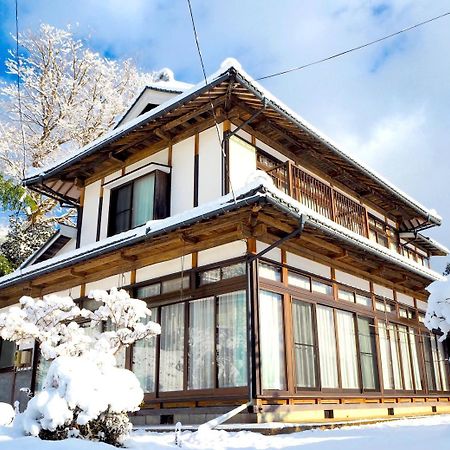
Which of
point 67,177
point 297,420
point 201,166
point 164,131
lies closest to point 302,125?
point 201,166

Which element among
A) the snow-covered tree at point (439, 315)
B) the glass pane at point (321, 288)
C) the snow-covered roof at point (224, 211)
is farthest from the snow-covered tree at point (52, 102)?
the snow-covered tree at point (439, 315)

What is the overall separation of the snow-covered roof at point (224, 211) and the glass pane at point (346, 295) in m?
1.09

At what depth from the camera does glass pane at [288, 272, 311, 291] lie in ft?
30.4

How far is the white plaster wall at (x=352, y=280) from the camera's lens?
10.7 metres

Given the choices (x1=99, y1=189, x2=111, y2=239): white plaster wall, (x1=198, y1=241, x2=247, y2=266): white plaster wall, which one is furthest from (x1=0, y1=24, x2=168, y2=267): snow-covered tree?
(x1=198, y1=241, x2=247, y2=266): white plaster wall

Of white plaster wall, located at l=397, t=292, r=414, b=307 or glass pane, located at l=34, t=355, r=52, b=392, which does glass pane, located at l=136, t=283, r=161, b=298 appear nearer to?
glass pane, located at l=34, t=355, r=52, b=392

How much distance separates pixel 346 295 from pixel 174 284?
12.3ft

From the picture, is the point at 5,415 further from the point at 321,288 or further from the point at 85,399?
the point at 321,288

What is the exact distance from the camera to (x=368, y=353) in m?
10.9

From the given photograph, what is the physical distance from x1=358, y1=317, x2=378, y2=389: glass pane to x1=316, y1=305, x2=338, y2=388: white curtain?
116cm

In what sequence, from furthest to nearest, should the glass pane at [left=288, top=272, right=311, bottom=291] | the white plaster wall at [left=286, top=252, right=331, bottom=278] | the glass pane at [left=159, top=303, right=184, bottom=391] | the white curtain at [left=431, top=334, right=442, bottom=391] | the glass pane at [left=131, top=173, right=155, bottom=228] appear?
the white curtain at [left=431, top=334, right=442, bottom=391] < the glass pane at [left=131, top=173, right=155, bottom=228] < the white plaster wall at [left=286, top=252, right=331, bottom=278] < the glass pane at [left=288, top=272, right=311, bottom=291] < the glass pane at [left=159, top=303, right=184, bottom=391]

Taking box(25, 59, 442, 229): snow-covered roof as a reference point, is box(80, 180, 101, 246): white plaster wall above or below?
below

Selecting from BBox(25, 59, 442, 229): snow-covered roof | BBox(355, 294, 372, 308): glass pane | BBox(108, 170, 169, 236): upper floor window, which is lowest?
BBox(355, 294, 372, 308): glass pane

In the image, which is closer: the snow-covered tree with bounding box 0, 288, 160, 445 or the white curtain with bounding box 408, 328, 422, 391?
the snow-covered tree with bounding box 0, 288, 160, 445
